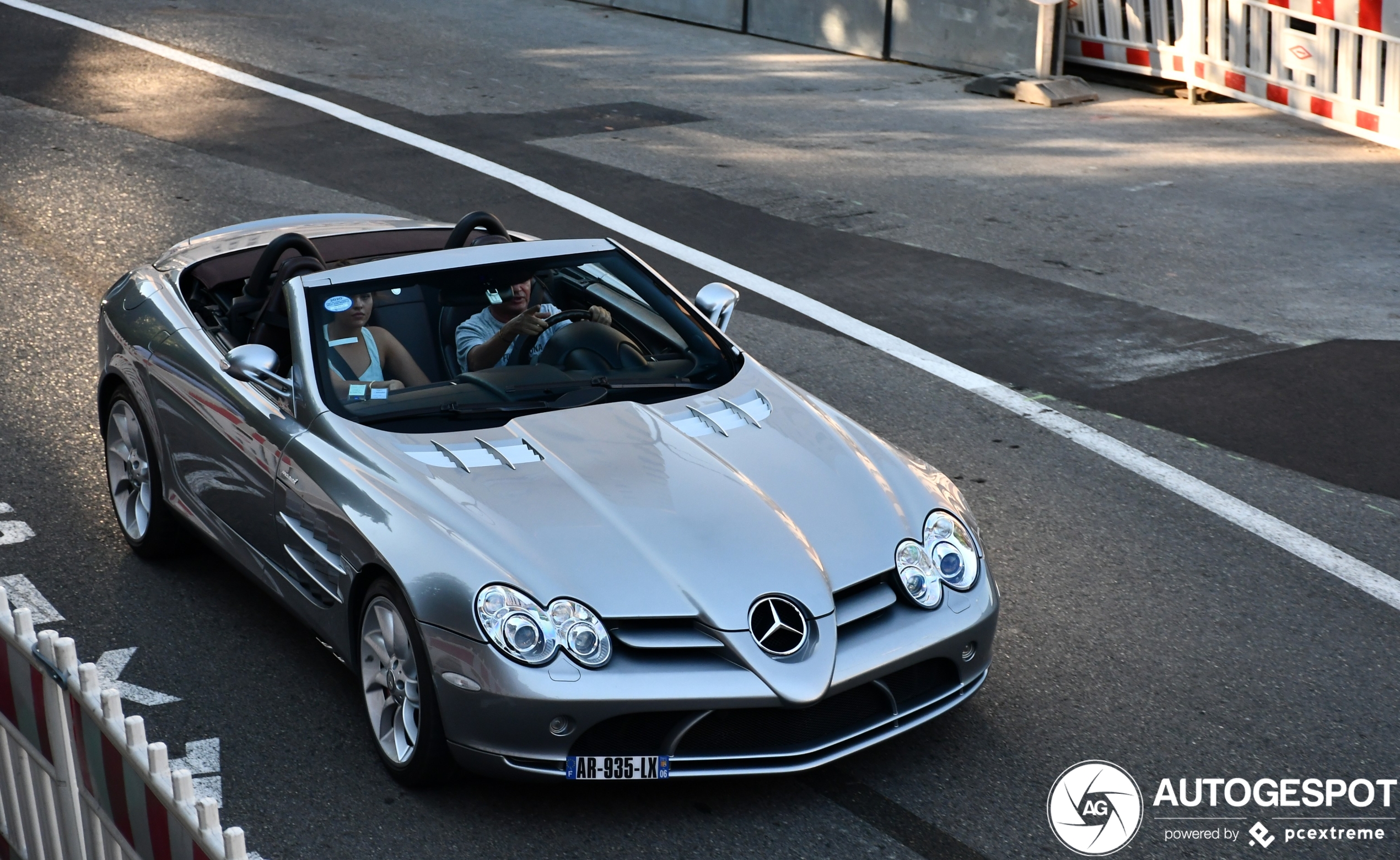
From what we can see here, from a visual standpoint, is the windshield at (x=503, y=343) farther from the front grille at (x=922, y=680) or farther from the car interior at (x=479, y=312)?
the front grille at (x=922, y=680)

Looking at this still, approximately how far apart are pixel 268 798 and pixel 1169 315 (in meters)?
6.83

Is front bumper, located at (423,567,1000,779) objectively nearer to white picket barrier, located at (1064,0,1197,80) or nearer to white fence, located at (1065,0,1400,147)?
white fence, located at (1065,0,1400,147)

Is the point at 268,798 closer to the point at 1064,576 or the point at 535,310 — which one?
the point at 535,310

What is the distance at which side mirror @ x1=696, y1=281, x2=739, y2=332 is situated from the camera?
6.37 m

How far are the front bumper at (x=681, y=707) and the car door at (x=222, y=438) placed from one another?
124 cm

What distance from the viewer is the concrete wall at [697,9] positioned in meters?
20.2

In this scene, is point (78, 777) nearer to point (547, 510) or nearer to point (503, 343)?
point (547, 510)

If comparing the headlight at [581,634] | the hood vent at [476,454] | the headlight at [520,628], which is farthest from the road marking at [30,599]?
the headlight at [581,634]

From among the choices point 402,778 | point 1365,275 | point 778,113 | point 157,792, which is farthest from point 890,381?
point 778,113

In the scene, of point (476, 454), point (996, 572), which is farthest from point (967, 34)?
point (476, 454)

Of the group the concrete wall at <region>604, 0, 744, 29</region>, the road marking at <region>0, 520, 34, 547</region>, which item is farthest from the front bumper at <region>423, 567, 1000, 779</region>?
the concrete wall at <region>604, 0, 744, 29</region>

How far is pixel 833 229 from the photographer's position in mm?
11695

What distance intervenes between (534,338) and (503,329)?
12 centimetres

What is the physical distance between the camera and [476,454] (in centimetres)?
511
